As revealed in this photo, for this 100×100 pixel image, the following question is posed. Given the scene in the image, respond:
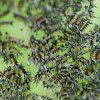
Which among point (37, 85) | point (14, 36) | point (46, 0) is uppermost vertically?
point (46, 0)

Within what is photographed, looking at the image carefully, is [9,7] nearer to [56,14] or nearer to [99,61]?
[56,14]

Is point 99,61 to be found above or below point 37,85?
above

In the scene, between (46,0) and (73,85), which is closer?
(46,0)

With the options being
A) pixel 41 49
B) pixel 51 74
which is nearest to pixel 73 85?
pixel 51 74

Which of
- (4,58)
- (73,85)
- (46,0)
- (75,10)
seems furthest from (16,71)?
(75,10)

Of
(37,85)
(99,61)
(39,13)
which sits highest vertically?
(39,13)

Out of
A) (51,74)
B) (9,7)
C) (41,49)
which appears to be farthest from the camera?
(51,74)

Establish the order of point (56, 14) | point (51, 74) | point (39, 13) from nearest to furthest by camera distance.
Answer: point (39, 13) → point (56, 14) → point (51, 74)

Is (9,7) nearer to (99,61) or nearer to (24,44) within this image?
(24,44)

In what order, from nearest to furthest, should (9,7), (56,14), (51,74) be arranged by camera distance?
(9,7) → (56,14) → (51,74)
